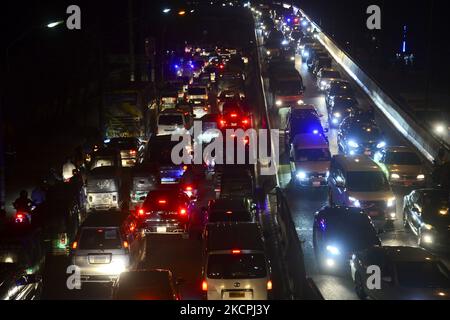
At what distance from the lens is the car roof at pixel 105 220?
61.0 ft

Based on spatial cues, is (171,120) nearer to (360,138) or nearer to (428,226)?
(360,138)

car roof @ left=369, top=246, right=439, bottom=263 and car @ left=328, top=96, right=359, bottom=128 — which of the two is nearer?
car roof @ left=369, top=246, right=439, bottom=263

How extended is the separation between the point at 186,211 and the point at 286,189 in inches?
268

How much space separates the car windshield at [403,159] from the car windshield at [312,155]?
236cm

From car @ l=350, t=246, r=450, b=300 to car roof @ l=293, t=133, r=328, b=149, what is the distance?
40.3ft

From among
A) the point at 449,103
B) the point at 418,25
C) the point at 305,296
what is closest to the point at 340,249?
the point at 305,296

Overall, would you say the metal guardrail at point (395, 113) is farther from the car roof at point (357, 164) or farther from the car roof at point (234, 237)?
the car roof at point (234, 237)

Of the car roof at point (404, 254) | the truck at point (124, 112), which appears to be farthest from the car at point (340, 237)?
the truck at point (124, 112)

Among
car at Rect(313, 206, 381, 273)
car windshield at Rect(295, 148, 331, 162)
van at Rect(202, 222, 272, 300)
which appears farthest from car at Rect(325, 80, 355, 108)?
van at Rect(202, 222, 272, 300)

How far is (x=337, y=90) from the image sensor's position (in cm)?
4422

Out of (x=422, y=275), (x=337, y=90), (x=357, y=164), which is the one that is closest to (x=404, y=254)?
(x=422, y=275)

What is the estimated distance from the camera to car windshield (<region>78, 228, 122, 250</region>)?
18.3 meters

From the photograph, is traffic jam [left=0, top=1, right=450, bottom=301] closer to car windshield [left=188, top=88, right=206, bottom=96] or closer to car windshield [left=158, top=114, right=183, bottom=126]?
car windshield [left=158, top=114, right=183, bottom=126]

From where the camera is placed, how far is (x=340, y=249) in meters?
19.6
